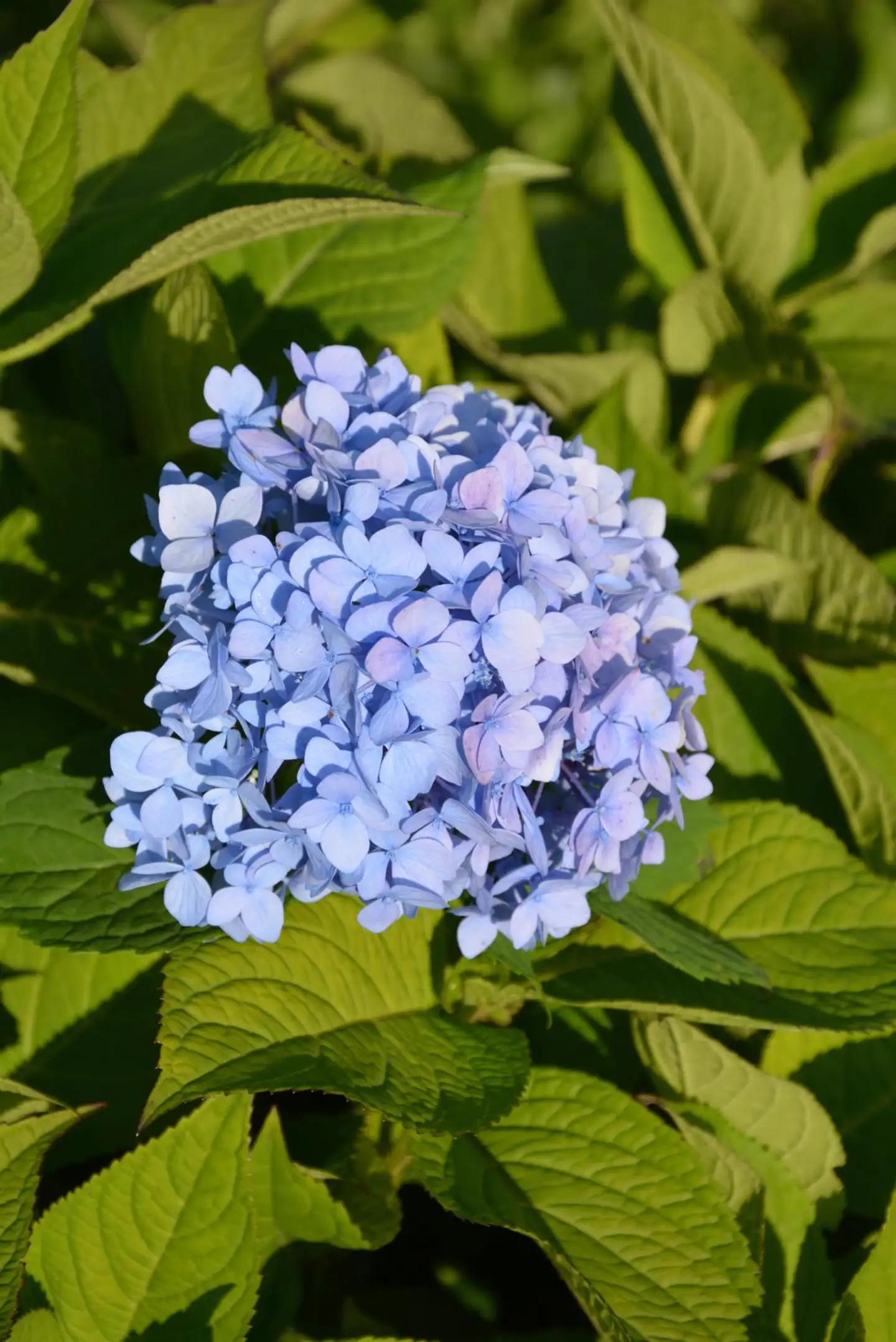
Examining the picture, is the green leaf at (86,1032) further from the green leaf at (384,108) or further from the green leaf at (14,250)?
the green leaf at (384,108)

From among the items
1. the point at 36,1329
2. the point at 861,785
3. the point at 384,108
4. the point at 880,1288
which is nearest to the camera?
the point at 36,1329

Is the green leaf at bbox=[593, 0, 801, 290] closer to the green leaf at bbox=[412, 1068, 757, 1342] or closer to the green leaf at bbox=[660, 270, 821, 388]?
the green leaf at bbox=[660, 270, 821, 388]

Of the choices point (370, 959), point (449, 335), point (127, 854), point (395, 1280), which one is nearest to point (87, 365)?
point (449, 335)

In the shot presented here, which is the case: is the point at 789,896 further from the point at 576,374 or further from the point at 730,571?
the point at 576,374

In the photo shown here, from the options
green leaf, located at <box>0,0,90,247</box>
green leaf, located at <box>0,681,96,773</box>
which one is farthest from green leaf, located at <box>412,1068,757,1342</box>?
green leaf, located at <box>0,0,90,247</box>

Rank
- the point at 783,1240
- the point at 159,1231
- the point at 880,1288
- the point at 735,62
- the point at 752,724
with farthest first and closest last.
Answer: the point at 735,62 < the point at 752,724 < the point at 783,1240 < the point at 880,1288 < the point at 159,1231

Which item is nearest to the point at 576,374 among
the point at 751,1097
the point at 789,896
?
the point at 789,896
